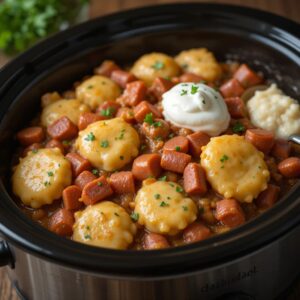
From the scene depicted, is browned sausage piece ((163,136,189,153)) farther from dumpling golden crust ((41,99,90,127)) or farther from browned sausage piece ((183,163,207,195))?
dumpling golden crust ((41,99,90,127))

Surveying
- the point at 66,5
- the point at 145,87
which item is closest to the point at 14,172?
the point at 145,87

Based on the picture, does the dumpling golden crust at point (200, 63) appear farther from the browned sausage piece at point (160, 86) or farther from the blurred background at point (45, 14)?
the blurred background at point (45, 14)

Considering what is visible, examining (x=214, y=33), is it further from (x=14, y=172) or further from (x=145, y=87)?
(x=14, y=172)

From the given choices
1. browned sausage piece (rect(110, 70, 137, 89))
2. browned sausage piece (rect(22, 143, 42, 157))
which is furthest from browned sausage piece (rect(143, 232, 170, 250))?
browned sausage piece (rect(110, 70, 137, 89))

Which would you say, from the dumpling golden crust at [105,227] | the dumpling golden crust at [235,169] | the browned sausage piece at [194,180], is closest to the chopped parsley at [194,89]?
the dumpling golden crust at [235,169]

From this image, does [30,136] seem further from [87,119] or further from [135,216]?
[135,216]

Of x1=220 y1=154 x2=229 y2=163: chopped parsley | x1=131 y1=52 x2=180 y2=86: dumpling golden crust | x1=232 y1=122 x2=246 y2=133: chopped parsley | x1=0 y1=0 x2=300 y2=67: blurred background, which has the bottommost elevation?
x1=220 y1=154 x2=229 y2=163: chopped parsley

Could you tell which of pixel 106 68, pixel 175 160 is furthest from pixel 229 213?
pixel 106 68
